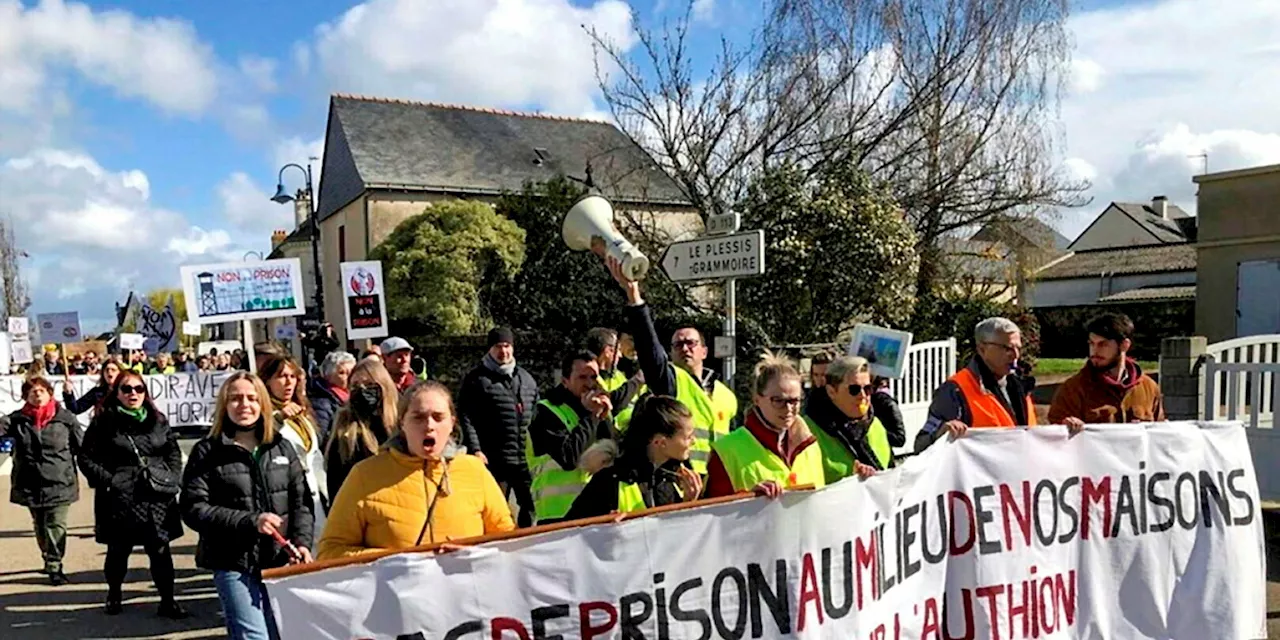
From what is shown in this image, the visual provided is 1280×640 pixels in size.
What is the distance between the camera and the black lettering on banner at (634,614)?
3471 millimetres

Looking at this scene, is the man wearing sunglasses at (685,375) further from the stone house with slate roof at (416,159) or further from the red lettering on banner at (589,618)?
the stone house with slate roof at (416,159)

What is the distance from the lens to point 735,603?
3660mm

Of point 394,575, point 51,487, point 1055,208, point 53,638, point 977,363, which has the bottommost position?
point 53,638

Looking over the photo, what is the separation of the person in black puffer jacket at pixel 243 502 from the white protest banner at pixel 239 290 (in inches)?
260

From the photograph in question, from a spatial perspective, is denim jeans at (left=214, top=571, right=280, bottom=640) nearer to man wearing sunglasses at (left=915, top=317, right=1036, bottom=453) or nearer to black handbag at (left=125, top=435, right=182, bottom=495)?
black handbag at (left=125, top=435, right=182, bottom=495)

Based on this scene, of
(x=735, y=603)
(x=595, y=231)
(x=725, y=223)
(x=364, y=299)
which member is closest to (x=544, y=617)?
(x=735, y=603)

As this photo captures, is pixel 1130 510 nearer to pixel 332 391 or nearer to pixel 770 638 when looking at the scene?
pixel 770 638

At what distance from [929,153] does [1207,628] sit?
15516 mm

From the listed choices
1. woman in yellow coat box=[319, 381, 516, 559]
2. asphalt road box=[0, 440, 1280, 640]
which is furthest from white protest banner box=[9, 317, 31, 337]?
woman in yellow coat box=[319, 381, 516, 559]

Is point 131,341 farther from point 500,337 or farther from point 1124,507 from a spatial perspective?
point 1124,507

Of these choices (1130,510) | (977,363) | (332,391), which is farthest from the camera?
(332,391)

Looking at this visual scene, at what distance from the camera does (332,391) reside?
6520 mm

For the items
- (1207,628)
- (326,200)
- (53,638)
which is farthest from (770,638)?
(326,200)

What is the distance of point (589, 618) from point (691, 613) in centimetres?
40
